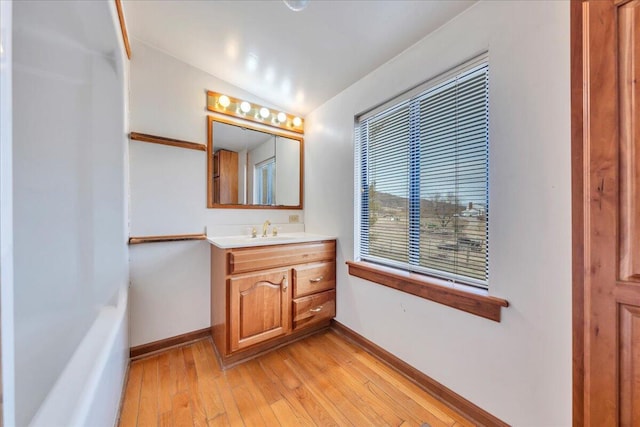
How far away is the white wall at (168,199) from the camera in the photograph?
6.18ft

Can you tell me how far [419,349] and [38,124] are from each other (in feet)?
8.35

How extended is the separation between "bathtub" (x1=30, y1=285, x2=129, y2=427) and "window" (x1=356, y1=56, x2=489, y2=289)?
166cm

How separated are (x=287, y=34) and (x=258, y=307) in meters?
1.94

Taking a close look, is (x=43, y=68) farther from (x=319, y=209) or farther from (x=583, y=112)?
(x=583, y=112)

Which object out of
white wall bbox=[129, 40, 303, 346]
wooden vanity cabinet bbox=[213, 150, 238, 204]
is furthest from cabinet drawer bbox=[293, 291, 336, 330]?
wooden vanity cabinet bbox=[213, 150, 238, 204]

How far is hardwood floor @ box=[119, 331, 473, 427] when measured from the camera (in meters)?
1.32

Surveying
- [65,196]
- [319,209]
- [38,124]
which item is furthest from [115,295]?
[319,209]

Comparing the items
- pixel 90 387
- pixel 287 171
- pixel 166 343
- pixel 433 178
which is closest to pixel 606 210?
pixel 433 178

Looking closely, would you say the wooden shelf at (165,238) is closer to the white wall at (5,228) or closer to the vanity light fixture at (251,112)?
the vanity light fixture at (251,112)

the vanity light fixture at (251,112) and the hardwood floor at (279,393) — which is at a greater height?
the vanity light fixture at (251,112)

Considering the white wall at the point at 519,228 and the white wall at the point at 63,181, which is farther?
the white wall at the point at 63,181

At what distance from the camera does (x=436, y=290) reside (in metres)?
1.44

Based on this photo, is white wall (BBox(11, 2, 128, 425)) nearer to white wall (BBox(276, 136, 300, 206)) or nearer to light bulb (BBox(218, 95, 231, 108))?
light bulb (BBox(218, 95, 231, 108))

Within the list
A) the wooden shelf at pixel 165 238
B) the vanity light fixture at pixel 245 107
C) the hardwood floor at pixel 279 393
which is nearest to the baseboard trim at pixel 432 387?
the hardwood floor at pixel 279 393
